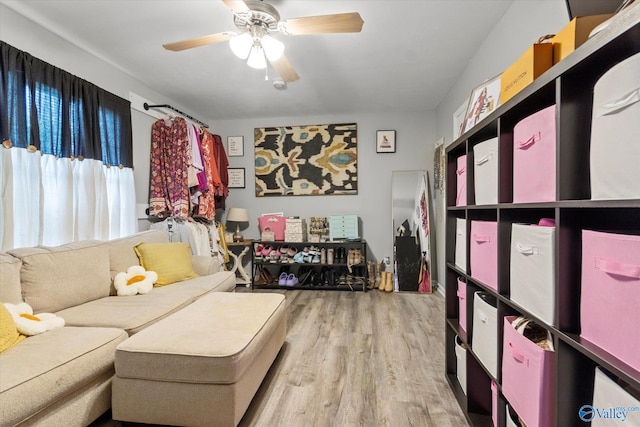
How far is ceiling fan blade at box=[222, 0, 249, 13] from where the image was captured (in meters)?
1.56

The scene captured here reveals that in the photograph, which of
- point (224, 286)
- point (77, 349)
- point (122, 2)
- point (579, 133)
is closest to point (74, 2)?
point (122, 2)

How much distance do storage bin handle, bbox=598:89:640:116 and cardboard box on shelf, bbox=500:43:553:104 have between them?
1.31 feet

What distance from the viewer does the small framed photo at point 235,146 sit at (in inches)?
181

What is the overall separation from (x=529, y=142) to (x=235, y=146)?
423cm

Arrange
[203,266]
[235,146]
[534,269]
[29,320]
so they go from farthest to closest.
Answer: [235,146] < [203,266] < [29,320] < [534,269]

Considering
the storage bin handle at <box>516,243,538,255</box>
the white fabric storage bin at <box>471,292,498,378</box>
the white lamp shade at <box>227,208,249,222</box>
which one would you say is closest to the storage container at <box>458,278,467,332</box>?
the white fabric storage bin at <box>471,292,498,378</box>

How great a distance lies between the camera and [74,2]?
1.96 meters

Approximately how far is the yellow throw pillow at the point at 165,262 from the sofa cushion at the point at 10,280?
87cm

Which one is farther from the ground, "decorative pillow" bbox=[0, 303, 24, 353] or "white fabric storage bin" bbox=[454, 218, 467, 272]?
"white fabric storage bin" bbox=[454, 218, 467, 272]

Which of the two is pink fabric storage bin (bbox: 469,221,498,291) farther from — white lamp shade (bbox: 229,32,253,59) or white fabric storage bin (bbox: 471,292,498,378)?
white lamp shade (bbox: 229,32,253,59)

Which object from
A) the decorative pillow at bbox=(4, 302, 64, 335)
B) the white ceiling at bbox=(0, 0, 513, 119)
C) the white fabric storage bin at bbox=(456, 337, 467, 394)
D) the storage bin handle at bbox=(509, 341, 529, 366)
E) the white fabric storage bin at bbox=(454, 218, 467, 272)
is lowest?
the white fabric storage bin at bbox=(456, 337, 467, 394)

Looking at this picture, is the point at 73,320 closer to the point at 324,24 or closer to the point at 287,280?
the point at 324,24

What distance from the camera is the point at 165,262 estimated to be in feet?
8.58

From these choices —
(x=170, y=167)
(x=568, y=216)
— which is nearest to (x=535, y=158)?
(x=568, y=216)
